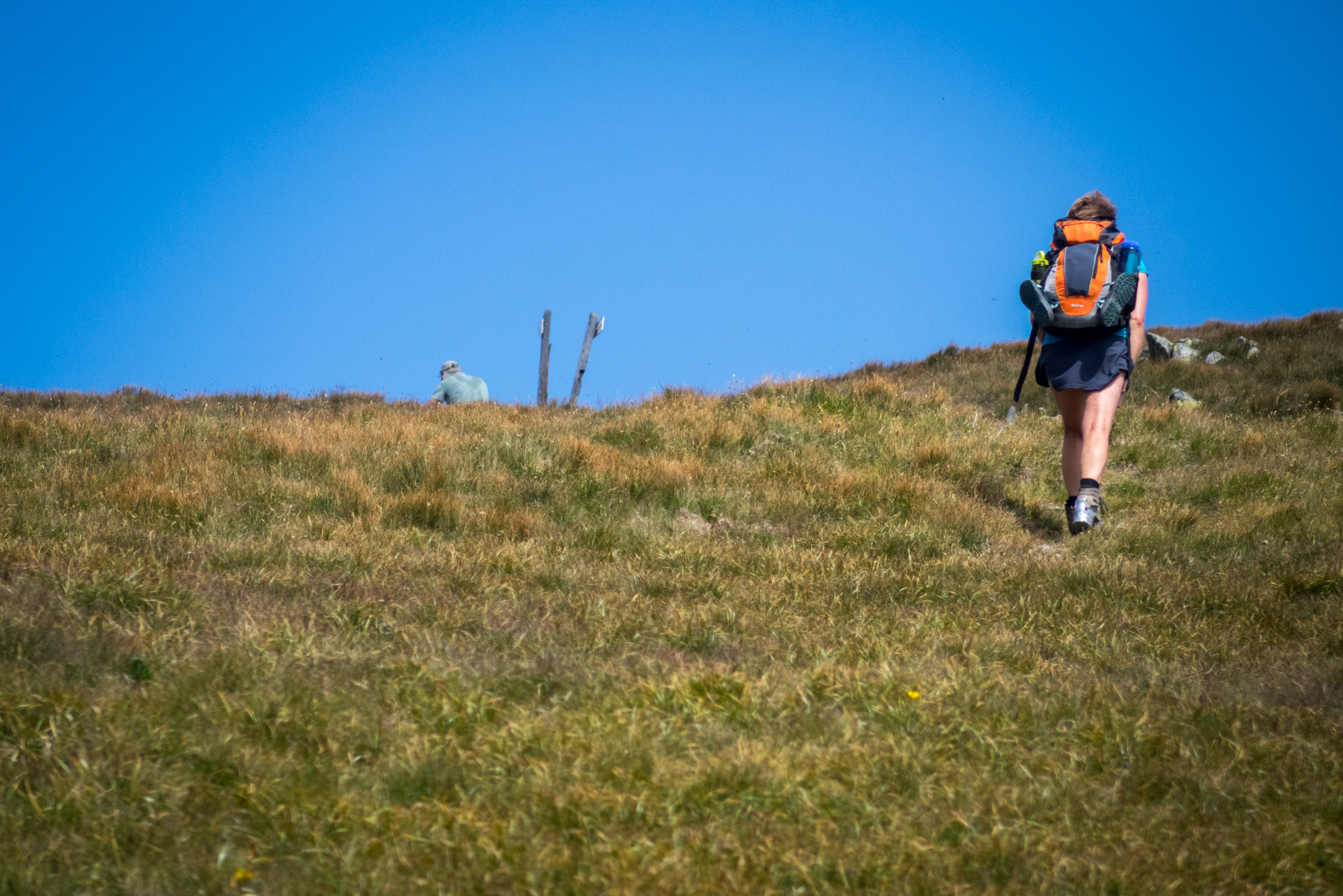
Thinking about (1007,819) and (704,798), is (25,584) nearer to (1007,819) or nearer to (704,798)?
(704,798)

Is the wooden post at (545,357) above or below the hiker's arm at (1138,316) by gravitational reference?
above

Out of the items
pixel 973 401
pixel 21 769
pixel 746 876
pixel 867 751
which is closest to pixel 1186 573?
pixel 867 751

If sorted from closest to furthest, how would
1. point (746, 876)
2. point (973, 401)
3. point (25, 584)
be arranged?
point (746, 876) → point (25, 584) → point (973, 401)

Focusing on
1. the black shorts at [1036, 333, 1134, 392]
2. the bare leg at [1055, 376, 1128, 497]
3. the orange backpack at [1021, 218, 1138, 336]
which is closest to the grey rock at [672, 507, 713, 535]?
the black shorts at [1036, 333, 1134, 392]

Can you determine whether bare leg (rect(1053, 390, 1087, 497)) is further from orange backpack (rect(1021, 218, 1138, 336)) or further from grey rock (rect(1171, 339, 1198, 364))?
grey rock (rect(1171, 339, 1198, 364))

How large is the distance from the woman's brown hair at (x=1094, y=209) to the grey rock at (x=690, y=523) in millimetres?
3403

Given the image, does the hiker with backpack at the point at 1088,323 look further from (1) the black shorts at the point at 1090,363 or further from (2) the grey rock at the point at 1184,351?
(2) the grey rock at the point at 1184,351

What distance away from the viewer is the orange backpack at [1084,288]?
21.3 feet

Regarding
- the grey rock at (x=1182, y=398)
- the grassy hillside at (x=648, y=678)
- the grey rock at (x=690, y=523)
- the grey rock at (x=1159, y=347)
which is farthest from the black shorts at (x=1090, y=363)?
the grey rock at (x=1159, y=347)

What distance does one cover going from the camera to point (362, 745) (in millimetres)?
3072

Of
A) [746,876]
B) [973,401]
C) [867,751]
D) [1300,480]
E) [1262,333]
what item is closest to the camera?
[746,876]

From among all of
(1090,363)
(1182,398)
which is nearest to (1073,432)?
(1090,363)

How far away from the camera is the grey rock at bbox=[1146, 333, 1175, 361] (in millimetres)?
16781

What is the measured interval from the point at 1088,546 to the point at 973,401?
31.7 ft
